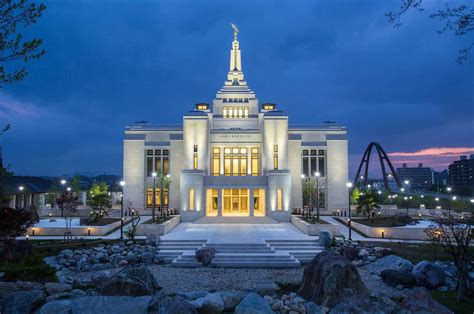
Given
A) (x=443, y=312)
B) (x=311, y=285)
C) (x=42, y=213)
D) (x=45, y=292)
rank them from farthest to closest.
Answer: (x=42, y=213) < (x=311, y=285) < (x=45, y=292) < (x=443, y=312)

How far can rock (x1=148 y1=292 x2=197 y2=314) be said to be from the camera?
26.2 feet

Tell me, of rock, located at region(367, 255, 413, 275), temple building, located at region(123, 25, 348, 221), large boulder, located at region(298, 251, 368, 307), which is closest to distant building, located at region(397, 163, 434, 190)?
temple building, located at region(123, 25, 348, 221)

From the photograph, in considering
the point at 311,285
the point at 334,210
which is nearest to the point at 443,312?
the point at 311,285

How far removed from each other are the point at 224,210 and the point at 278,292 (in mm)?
22051

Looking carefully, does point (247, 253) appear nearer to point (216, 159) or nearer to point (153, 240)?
point (153, 240)

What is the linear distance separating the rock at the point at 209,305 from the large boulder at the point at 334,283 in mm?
3299

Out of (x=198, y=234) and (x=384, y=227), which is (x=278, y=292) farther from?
(x=384, y=227)

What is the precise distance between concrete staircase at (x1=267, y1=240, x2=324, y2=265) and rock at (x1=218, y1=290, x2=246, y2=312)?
9.30 metres

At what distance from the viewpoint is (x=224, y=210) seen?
3456 centimetres

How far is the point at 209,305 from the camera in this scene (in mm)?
8969

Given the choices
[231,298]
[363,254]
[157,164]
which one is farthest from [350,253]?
[157,164]

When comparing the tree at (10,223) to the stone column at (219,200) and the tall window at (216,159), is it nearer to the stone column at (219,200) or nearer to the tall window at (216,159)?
the stone column at (219,200)

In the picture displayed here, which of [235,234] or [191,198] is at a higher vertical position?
[191,198]

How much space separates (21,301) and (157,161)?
→ 32411 millimetres
